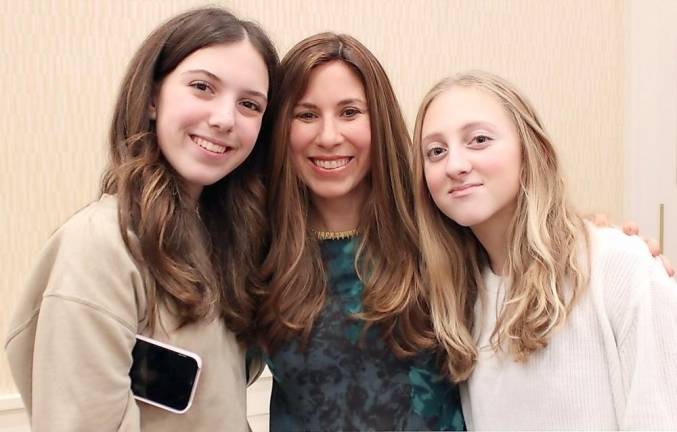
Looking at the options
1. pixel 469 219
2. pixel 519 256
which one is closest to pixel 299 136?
pixel 469 219

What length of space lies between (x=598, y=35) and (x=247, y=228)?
1.84m

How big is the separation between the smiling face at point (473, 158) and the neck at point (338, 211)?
0.83 feet

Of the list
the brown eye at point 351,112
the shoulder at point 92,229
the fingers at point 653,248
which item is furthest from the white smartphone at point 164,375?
the fingers at point 653,248

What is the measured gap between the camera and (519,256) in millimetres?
1270

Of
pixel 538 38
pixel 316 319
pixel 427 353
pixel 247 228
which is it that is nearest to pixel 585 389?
pixel 427 353

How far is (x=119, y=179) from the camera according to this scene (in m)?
1.17

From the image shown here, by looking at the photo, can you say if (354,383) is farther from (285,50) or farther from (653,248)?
(285,50)

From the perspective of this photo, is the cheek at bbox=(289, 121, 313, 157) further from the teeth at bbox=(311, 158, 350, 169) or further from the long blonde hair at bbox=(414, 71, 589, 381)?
the long blonde hair at bbox=(414, 71, 589, 381)

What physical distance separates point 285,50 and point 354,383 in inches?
43.9

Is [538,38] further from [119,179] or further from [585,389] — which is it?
[119,179]

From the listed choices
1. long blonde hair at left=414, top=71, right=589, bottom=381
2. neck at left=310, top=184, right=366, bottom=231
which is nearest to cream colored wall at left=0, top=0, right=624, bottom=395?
neck at left=310, top=184, right=366, bottom=231

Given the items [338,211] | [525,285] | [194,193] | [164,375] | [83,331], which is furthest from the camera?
[338,211]

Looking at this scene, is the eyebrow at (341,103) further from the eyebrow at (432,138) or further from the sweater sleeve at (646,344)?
the sweater sleeve at (646,344)

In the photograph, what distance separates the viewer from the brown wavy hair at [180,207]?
1.15m
